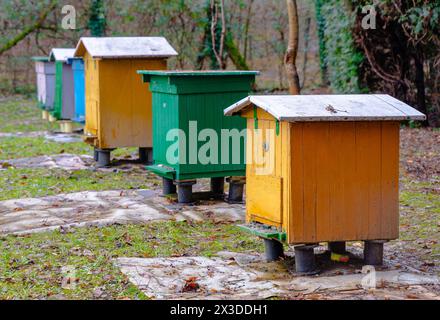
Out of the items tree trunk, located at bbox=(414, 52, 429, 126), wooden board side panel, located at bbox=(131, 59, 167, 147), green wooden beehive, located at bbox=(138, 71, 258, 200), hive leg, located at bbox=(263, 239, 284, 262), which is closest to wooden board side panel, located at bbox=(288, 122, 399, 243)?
hive leg, located at bbox=(263, 239, 284, 262)

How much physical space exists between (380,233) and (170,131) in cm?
381

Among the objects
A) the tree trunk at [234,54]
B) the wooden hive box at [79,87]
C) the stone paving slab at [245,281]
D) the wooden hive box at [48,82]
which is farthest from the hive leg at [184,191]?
the tree trunk at [234,54]

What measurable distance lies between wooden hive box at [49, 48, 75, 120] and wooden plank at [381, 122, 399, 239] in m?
11.0

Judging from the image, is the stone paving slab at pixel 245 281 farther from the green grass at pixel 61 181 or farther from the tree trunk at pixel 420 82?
the tree trunk at pixel 420 82

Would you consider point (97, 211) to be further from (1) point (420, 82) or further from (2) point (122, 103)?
Answer: (1) point (420, 82)

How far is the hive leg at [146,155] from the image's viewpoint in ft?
43.1

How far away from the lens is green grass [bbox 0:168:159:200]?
1077 cm

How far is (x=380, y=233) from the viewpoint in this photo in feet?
22.1

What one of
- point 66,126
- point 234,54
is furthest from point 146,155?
point 234,54

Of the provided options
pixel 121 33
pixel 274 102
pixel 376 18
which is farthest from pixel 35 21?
pixel 274 102

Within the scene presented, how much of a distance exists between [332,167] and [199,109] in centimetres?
350
